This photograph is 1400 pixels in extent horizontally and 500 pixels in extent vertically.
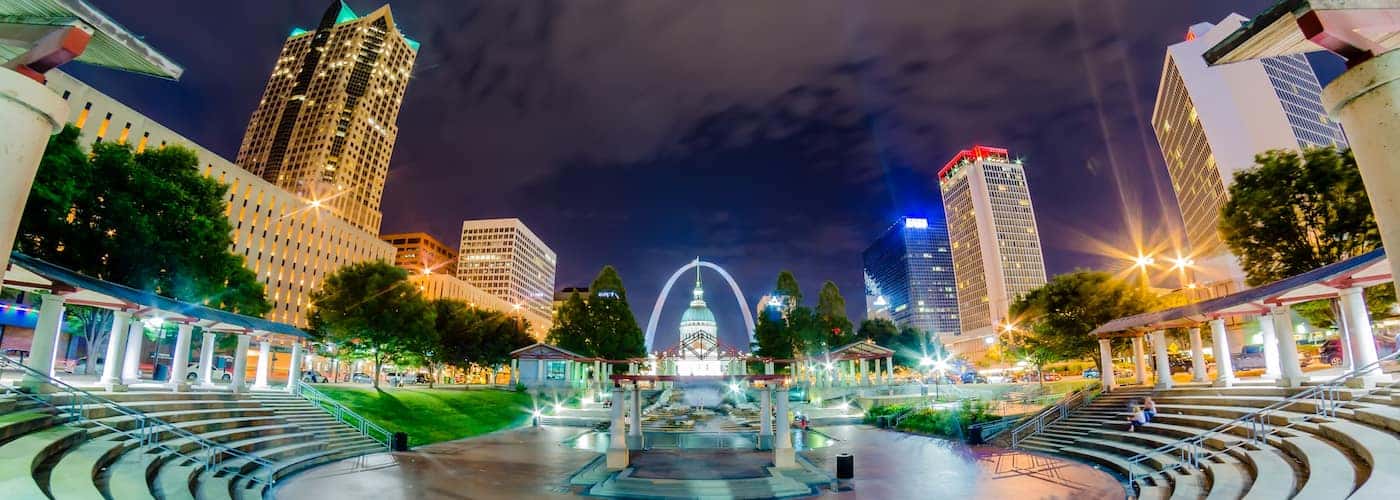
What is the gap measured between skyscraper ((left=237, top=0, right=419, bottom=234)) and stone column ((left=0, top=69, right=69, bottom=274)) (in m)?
134

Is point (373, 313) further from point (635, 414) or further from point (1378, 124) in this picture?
point (1378, 124)

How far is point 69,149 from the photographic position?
943 inches

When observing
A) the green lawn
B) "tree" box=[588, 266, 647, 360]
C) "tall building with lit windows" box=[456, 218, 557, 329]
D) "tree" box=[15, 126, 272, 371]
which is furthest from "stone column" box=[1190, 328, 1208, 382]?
"tall building with lit windows" box=[456, 218, 557, 329]

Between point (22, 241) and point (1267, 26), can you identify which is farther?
point (22, 241)

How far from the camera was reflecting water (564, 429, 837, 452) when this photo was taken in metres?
28.0

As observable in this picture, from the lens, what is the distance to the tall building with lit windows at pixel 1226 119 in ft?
321

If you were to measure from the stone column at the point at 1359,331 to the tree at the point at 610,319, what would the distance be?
191ft

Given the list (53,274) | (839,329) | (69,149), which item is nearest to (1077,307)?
(839,329)

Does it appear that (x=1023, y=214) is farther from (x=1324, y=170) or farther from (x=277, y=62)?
(x=277, y=62)

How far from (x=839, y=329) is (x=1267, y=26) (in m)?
66.8

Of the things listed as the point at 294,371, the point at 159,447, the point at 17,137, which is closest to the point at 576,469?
the point at 159,447

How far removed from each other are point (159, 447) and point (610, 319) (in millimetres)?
53519

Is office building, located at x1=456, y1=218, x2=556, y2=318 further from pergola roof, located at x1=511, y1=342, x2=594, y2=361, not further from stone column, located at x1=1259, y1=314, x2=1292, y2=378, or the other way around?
stone column, located at x1=1259, y1=314, x2=1292, y2=378

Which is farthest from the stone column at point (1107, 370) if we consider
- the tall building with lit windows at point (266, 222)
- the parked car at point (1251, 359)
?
the tall building with lit windows at point (266, 222)
